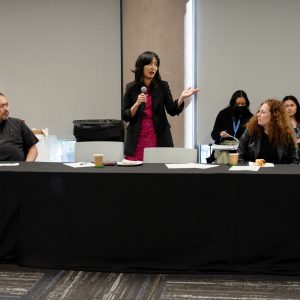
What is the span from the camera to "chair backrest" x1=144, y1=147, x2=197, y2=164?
297cm

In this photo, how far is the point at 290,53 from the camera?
517cm

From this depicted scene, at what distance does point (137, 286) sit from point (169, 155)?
Answer: 1093 millimetres

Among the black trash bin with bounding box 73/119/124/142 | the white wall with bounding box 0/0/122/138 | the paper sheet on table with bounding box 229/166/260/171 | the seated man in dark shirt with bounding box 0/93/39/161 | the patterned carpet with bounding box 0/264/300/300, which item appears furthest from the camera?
the white wall with bounding box 0/0/122/138

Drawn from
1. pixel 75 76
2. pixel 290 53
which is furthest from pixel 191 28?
pixel 75 76

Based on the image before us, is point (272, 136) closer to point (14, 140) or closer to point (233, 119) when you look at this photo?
point (233, 119)

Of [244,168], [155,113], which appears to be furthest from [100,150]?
[244,168]

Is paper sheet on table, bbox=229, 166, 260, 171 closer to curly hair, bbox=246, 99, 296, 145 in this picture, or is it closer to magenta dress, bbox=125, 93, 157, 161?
curly hair, bbox=246, 99, 296, 145

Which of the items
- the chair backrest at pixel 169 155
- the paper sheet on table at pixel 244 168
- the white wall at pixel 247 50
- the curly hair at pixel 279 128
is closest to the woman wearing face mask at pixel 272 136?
the curly hair at pixel 279 128

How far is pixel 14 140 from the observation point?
3.17 metres

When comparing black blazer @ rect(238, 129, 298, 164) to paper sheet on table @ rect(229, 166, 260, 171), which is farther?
black blazer @ rect(238, 129, 298, 164)

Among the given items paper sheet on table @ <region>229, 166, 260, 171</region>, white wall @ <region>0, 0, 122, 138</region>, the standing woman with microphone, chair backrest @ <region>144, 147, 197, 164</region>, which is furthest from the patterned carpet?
white wall @ <region>0, 0, 122, 138</region>

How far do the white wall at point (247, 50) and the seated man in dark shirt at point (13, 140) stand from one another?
260 cm

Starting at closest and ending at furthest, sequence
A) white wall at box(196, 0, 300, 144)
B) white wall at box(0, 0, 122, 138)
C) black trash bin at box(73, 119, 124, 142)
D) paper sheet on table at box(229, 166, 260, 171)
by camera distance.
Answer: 1. paper sheet on table at box(229, 166, 260, 171)
2. black trash bin at box(73, 119, 124, 142)
3. white wall at box(196, 0, 300, 144)
4. white wall at box(0, 0, 122, 138)

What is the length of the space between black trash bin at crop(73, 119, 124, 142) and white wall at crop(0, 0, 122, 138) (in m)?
0.62
